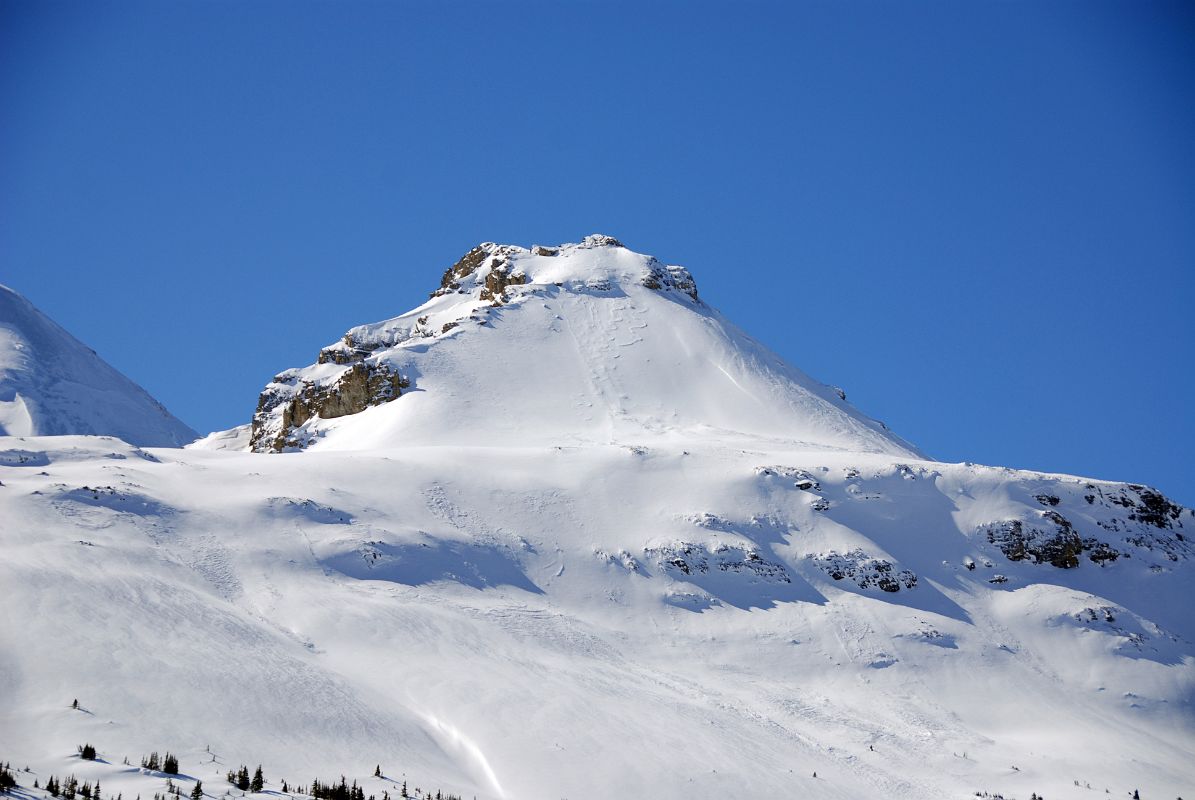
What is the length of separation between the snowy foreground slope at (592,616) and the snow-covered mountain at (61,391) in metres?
46.4

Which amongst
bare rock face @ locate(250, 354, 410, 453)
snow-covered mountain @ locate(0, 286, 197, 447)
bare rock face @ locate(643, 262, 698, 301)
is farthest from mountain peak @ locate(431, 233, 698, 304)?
snow-covered mountain @ locate(0, 286, 197, 447)

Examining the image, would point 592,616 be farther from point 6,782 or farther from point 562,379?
point 562,379

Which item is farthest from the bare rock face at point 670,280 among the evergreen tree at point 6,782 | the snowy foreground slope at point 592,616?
the evergreen tree at point 6,782

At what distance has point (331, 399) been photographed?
91812 millimetres

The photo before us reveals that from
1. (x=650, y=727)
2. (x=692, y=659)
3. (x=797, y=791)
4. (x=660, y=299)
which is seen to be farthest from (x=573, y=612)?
(x=660, y=299)

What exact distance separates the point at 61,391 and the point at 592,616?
9176 centimetres

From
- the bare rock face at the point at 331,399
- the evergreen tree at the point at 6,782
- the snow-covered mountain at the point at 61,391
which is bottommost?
the evergreen tree at the point at 6,782

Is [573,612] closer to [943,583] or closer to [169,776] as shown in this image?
[943,583]

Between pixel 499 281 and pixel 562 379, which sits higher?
pixel 499 281

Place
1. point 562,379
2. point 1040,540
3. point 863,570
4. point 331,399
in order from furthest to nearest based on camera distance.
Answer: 1. point 331,399
2. point 562,379
3. point 1040,540
4. point 863,570

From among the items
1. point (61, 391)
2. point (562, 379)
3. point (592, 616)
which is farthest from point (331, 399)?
point (61, 391)

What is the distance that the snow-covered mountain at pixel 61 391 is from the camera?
113 m

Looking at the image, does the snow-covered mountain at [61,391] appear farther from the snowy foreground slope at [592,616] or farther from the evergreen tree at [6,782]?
the evergreen tree at [6,782]

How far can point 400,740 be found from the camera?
33.5 metres
